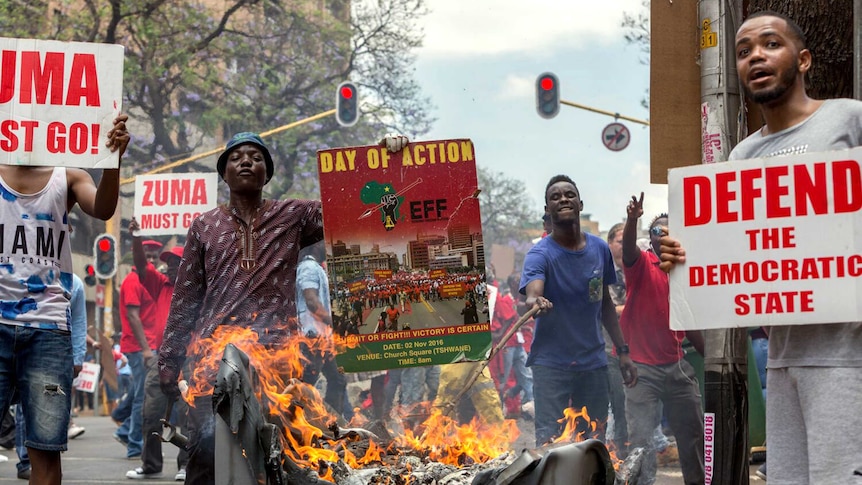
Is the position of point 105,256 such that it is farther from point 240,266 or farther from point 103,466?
point 240,266

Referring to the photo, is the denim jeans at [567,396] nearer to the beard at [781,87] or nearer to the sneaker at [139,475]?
the sneaker at [139,475]

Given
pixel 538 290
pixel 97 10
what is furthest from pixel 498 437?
pixel 97 10

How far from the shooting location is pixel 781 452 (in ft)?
11.7

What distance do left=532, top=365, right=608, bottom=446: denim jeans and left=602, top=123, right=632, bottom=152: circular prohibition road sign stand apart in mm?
18094

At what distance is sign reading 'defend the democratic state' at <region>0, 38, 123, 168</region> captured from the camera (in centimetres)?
508

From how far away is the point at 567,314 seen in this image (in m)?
7.56

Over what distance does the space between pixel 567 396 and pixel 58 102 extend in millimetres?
3750

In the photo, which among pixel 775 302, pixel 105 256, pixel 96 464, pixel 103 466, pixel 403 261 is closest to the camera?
pixel 775 302

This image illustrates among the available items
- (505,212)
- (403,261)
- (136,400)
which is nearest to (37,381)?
(403,261)

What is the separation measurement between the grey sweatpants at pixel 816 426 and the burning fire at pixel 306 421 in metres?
1.99

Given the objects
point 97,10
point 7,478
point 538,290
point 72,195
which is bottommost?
point 7,478

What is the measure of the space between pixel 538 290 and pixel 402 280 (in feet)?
6.24

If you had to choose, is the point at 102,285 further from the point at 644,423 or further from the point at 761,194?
the point at 761,194

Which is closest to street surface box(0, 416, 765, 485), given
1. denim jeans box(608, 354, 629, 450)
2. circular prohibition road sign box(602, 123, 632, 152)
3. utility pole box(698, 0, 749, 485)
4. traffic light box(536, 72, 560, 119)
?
denim jeans box(608, 354, 629, 450)
